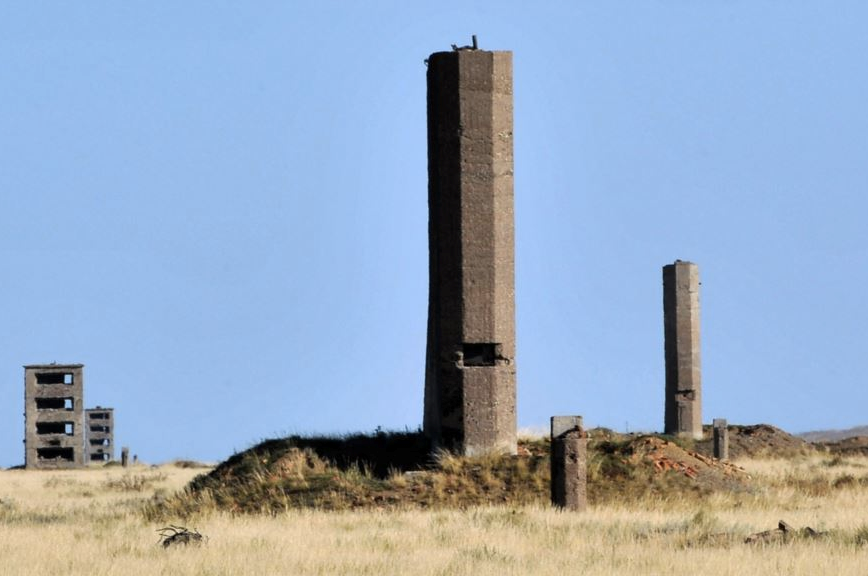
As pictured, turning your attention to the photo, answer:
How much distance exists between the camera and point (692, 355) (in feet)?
156

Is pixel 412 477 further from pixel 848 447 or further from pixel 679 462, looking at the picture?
pixel 848 447

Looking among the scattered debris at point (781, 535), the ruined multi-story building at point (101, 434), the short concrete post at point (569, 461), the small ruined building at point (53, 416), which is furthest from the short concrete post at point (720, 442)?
the ruined multi-story building at point (101, 434)

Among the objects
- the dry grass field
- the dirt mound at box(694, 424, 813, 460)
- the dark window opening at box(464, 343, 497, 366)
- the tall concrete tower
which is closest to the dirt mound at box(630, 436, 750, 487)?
the dry grass field

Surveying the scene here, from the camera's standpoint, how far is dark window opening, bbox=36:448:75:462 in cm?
6231

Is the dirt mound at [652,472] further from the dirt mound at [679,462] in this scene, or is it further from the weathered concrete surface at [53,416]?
the weathered concrete surface at [53,416]

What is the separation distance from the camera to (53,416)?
205ft

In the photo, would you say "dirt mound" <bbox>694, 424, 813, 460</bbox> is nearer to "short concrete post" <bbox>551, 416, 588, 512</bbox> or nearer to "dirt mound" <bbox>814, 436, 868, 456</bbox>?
"dirt mound" <bbox>814, 436, 868, 456</bbox>

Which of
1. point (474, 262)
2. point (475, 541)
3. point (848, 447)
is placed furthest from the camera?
point (848, 447)

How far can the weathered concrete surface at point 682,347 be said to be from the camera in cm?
4709

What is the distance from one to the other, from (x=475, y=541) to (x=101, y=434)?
62270 millimetres

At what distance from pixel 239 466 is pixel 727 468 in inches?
348

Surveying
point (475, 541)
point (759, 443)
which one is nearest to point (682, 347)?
point (759, 443)

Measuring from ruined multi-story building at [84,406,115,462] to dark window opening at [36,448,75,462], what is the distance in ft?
44.2

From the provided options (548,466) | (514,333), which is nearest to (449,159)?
(514,333)
